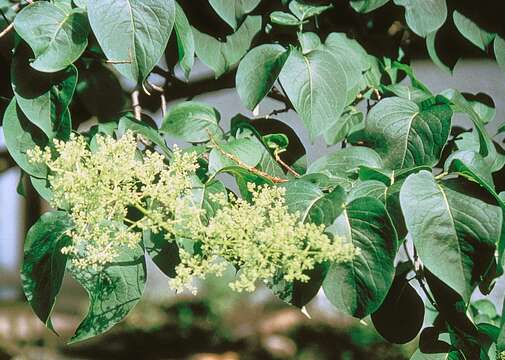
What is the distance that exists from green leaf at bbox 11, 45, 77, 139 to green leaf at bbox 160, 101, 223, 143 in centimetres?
17

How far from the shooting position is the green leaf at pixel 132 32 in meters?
0.75

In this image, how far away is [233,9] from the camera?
88 cm

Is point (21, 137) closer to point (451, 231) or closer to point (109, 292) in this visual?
point (109, 292)

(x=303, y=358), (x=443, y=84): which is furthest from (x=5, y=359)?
(x=443, y=84)

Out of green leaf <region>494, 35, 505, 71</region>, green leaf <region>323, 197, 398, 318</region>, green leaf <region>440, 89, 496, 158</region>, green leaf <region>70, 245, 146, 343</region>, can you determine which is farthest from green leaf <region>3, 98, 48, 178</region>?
green leaf <region>494, 35, 505, 71</region>

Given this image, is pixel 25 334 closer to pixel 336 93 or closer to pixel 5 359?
pixel 5 359

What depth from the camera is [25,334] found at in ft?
11.9

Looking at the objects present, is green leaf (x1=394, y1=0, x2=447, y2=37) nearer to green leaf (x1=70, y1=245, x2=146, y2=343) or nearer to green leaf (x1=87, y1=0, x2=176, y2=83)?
green leaf (x1=87, y1=0, x2=176, y2=83)

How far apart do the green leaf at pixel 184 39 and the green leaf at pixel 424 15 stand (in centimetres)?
30

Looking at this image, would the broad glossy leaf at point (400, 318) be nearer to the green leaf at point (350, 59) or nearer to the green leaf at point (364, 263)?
the green leaf at point (364, 263)

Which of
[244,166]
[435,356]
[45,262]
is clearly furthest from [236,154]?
[435,356]

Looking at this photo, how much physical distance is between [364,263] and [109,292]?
0.28m

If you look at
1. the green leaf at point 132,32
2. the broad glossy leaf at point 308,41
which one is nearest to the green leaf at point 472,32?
the broad glossy leaf at point 308,41

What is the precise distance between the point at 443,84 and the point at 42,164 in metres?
0.92
